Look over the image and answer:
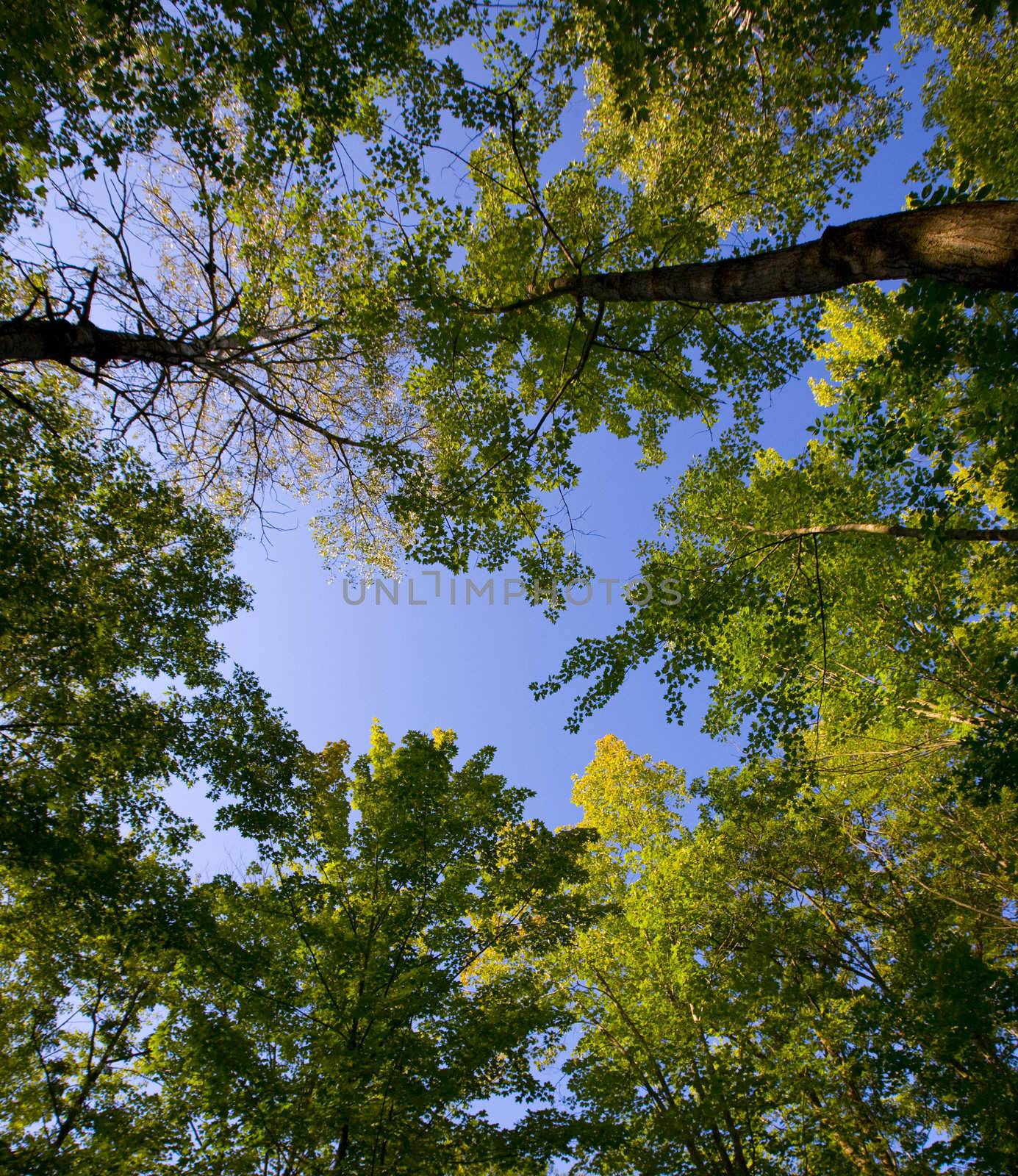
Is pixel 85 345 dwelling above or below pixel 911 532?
above

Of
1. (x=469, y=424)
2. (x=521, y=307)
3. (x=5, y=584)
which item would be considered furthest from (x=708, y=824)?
(x=5, y=584)

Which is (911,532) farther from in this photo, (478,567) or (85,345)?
(85,345)

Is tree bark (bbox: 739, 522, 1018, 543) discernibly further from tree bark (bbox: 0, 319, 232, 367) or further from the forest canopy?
A: tree bark (bbox: 0, 319, 232, 367)

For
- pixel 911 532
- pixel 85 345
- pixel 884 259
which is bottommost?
pixel 884 259

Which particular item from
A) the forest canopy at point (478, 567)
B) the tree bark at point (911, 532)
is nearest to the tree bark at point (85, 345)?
the forest canopy at point (478, 567)

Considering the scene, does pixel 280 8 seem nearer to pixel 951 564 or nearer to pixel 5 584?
pixel 5 584

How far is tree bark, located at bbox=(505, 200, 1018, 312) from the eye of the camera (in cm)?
230

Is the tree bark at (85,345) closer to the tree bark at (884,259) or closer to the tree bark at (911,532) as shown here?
the tree bark at (884,259)

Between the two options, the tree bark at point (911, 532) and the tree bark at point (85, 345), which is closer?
the tree bark at point (911, 532)

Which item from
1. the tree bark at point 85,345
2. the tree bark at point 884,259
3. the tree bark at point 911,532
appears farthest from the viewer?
the tree bark at point 85,345

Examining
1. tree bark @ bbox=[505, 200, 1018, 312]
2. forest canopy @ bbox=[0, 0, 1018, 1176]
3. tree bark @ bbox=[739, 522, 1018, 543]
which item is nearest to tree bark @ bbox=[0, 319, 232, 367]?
forest canopy @ bbox=[0, 0, 1018, 1176]

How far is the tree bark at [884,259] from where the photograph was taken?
2303 millimetres

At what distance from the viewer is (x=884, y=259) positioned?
8.86 ft

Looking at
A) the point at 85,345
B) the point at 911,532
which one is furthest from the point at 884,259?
the point at 85,345
